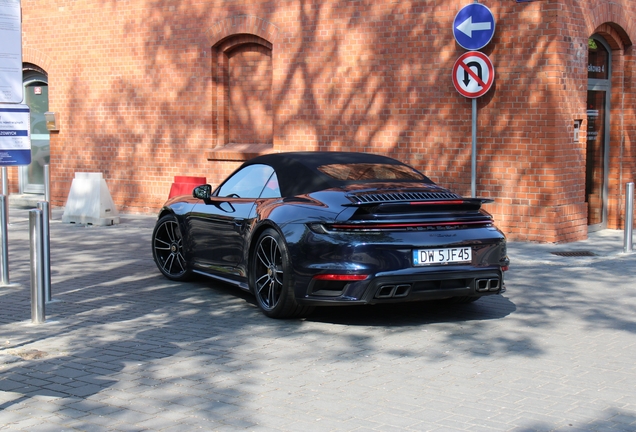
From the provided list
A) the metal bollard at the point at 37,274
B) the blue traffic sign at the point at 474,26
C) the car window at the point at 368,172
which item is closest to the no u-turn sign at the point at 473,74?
the blue traffic sign at the point at 474,26

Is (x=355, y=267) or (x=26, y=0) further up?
(x=26, y=0)

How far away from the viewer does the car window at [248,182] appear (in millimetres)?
8422

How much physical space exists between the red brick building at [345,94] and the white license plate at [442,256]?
5.91 m

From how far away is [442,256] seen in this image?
7.11 metres

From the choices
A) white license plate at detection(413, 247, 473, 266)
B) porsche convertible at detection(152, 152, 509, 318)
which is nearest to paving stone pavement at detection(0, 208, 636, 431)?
porsche convertible at detection(152, 152, 509, 318)

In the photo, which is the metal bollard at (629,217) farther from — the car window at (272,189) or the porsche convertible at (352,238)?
the car window at (272,189)

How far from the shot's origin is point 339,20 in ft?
49.1

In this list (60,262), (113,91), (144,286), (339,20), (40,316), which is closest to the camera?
(40,316)

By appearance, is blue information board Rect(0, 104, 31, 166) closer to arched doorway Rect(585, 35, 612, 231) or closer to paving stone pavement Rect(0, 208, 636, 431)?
paving stone pavement Rect(0, 208, 636, 431)

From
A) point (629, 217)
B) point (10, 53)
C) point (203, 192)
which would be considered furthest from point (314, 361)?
point (629, 217)

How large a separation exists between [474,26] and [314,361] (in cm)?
776

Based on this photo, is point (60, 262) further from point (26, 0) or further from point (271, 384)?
point (26, 0)

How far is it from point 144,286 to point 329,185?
111 inches

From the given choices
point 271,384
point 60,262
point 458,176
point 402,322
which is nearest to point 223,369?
point 271,384
